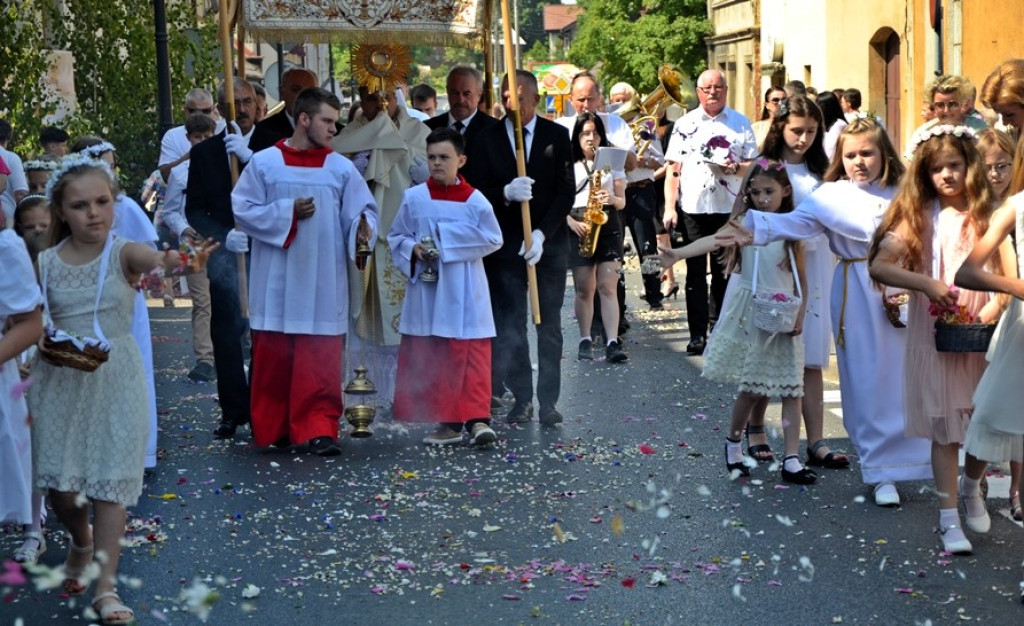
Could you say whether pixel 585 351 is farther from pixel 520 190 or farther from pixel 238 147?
pixel 238 147

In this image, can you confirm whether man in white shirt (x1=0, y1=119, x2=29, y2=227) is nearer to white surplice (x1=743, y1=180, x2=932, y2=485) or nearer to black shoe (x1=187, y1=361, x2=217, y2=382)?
black shoe (x1=187, y1=361, x2=217, y2=382)

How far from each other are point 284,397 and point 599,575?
3.48 meters

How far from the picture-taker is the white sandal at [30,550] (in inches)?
276

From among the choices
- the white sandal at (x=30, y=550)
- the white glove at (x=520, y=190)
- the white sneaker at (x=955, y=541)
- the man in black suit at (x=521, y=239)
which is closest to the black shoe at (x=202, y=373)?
the man in black suit at (x=521, y=239)

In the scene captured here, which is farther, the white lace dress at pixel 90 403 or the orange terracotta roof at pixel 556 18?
the orange terracotta roof at pixel 556 18

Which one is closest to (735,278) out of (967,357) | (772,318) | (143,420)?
(772,318)

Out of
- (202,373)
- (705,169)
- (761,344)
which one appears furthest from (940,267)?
(202,373)

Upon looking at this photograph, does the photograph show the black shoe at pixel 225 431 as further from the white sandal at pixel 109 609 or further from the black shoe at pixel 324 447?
the white sandal at pixel 109 609

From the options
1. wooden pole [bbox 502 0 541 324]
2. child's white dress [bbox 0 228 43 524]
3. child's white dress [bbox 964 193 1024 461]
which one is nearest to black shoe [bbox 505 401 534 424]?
wooden pole [bbox 502 0 541 324]

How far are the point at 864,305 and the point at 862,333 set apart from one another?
0.13 m

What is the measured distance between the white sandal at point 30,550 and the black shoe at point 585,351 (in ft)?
21.8

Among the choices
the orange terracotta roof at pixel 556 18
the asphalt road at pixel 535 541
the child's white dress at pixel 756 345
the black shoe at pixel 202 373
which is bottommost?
the asphalt road at pixel 535 541

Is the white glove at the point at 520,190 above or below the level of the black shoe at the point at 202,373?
above

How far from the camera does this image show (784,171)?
28.7 feet
